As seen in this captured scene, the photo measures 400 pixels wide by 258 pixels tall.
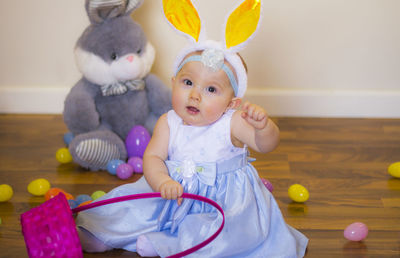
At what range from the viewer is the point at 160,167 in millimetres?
1213

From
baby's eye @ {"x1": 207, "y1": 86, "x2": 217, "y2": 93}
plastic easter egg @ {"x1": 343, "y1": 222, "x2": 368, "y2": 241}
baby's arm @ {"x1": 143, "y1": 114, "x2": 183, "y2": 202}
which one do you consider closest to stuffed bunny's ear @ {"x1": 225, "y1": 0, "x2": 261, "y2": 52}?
baby's eye @ {"x1": 207, "y1": 86, "x2": 217, "y2": 93}

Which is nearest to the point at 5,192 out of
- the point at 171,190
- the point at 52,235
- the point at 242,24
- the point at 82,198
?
the point at 82,198

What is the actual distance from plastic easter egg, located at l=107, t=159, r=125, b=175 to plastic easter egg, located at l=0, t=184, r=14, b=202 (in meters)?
0.31

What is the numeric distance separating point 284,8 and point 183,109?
93 cm

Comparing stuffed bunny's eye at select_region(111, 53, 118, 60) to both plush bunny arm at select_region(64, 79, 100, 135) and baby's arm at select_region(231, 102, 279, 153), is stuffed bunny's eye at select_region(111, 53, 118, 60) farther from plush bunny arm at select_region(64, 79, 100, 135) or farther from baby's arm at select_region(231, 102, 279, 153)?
baby's arm at select_region(231, 102, 279, 153)

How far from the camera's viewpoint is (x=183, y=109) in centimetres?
118

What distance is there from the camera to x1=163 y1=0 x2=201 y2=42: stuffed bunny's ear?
119 cm

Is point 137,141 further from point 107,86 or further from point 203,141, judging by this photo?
point 203,141

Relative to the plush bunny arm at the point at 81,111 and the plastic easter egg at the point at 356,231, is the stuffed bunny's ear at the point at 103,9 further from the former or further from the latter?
the plastic easter egg at the point at 356,231

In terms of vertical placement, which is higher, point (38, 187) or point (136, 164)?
point (136, 164)

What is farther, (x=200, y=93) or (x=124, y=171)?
(x=124, y=171)

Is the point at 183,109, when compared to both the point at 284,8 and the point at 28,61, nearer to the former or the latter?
the point at 284,8

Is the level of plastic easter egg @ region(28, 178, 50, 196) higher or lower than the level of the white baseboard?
lower

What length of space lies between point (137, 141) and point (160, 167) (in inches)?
19.3
